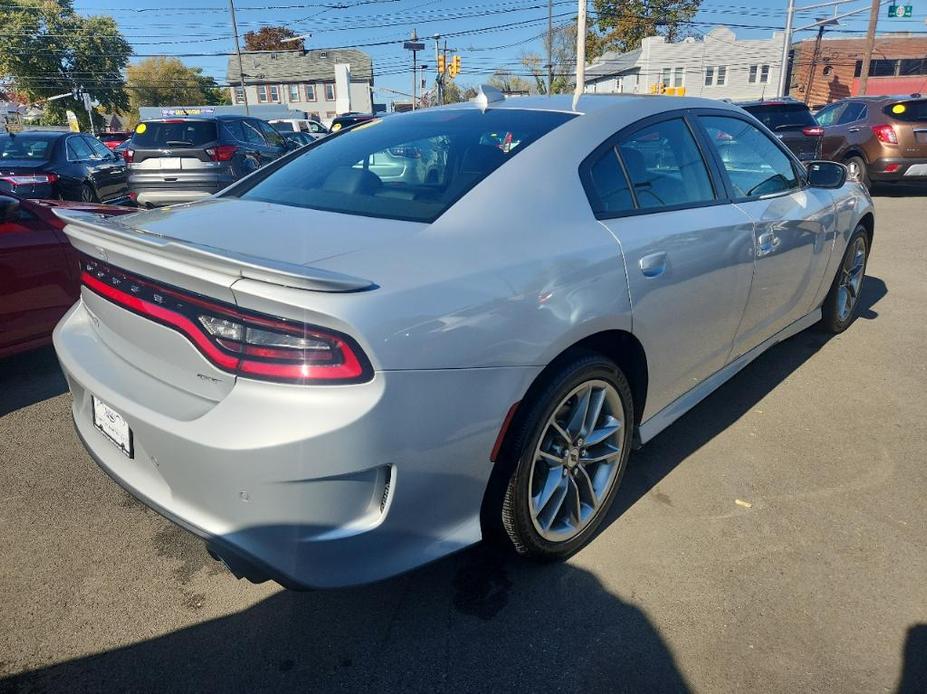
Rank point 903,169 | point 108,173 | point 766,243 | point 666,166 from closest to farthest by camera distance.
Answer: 1. point 666,166
2. point 766,243
3. point 108,173
4. point 903,169

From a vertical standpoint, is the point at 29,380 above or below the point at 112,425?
below

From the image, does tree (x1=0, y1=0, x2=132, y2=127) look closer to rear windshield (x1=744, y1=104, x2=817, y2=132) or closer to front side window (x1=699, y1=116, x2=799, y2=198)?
rear windshield (x1=744, y1=104, x2=817, y2=132)

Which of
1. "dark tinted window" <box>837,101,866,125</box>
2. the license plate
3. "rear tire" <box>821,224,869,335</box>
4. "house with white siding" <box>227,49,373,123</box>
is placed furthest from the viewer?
"house with white siding" <box>227,49,373,123</box>

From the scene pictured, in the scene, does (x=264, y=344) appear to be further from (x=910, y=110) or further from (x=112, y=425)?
(x=910, y=110)

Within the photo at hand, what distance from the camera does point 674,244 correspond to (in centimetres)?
253

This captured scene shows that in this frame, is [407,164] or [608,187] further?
[407,164]

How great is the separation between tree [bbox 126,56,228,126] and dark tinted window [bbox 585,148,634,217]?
2978 inches

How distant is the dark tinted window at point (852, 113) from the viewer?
11518 millimetres

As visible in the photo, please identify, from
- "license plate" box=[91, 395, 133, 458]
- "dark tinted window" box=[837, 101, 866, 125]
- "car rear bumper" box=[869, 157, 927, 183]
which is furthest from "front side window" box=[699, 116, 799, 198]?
"dark tinted window" box=[837, 101, 866, 125]

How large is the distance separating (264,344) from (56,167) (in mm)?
9360

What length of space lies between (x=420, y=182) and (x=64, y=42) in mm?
69655

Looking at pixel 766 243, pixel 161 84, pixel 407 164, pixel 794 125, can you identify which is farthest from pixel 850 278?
pixel 161 84

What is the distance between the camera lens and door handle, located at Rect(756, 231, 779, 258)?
121 inches

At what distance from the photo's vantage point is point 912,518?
2.67 meters
